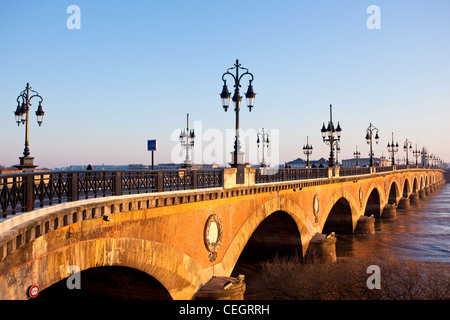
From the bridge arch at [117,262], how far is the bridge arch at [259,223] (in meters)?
2.39

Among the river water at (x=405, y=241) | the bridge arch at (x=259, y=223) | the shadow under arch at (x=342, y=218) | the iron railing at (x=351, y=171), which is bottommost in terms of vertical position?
the river water at (x=405, y=241)

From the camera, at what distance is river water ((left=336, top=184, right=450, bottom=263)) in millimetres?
28984

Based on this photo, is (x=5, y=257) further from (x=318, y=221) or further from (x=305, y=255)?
(x=318, y=221)

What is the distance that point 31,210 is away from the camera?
7.53 metres

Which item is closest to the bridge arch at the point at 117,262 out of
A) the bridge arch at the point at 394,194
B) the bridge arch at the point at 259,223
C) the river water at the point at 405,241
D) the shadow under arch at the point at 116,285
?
the shadow under arch at the point at 116,285

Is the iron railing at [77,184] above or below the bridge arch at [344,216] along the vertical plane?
above

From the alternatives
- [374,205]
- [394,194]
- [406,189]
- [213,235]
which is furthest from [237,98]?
[406,189]

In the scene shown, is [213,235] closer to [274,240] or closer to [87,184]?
[87,184]

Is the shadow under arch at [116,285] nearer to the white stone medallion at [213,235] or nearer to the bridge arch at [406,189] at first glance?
the white stone medallion at [213,235]

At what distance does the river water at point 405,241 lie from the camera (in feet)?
95.1

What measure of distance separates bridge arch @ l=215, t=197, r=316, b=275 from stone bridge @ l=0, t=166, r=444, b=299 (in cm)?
5

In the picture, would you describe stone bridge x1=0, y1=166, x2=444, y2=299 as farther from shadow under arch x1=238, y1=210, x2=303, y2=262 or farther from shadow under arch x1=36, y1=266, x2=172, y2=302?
shadow under arch x1=36, y1=266, x2=172, y2=302

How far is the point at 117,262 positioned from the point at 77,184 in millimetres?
2435
